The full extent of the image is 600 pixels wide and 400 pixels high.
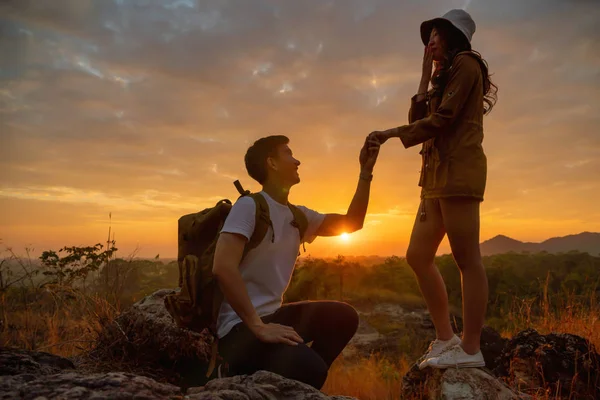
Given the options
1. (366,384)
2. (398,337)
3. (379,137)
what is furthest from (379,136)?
(398,337)

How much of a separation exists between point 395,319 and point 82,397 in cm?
1032

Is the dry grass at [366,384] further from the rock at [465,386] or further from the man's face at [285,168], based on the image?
the man's face at [285,168]

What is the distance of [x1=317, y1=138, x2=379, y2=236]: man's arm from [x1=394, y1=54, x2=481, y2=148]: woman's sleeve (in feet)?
1.04

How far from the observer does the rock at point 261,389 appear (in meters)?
1.86

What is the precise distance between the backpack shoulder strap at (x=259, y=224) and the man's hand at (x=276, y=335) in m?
0.63

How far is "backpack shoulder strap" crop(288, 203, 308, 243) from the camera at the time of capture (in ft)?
11.6

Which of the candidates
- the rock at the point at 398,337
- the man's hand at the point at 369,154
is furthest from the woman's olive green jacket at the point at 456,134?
the rock at the point at 398,337

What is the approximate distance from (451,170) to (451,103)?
1.52 ft

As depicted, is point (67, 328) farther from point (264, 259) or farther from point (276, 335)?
point (276, 335)

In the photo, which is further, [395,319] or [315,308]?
[395,319]

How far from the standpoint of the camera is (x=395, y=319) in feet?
36.7

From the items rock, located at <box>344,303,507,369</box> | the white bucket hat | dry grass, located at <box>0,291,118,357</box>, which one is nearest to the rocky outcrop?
dry grass, located at <box>0,291,118,357</box>

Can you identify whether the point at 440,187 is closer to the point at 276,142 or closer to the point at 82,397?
the point at 276,142

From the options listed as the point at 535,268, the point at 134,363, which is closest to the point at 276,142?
the point at 134,363
